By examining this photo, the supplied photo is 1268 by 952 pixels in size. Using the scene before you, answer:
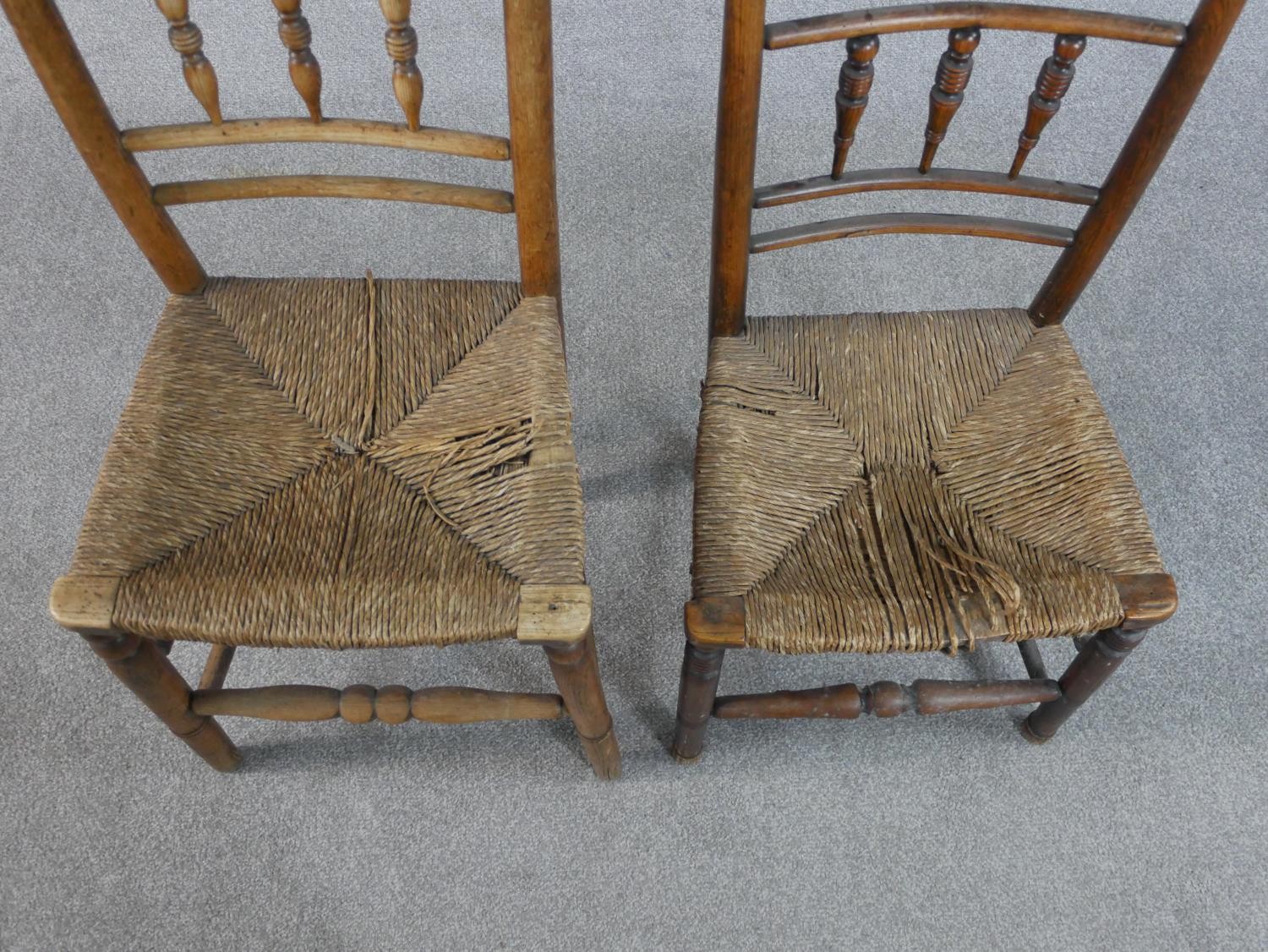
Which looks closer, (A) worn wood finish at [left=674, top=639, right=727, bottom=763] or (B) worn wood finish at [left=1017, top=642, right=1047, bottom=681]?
(A) worn wood finish at [left=674, top=639, right=727, bottom=763]

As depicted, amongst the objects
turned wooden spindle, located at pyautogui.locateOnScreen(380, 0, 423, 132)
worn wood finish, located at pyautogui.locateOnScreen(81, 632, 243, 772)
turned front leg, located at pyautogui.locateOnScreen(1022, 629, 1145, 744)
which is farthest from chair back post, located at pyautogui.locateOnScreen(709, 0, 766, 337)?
worn wood finish, located at pyautogui.locateOnScreen(81, 632, 243, 772)

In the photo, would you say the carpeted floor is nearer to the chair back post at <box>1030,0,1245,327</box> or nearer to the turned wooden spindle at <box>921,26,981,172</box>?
the chair back post at <box>1030,0,1245,327</box>

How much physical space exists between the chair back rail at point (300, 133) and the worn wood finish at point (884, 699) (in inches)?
19.3

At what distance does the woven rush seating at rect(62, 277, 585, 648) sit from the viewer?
907 mm

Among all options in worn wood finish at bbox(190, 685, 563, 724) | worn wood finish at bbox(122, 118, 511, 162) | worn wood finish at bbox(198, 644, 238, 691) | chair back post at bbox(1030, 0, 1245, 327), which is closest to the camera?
chair back post at bbox(1030, 0, 1245, 327)

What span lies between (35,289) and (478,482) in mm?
1105

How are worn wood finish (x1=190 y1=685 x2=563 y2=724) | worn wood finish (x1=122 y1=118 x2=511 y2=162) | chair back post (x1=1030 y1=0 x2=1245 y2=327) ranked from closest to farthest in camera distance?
chair back post (x1=1030 y1=0 x2=1245 y2=327) < worn wood finish (x1=122 y1=118 x2=511 y2=162) < worn wood finish (x1=190 y1=685 x2=563 y2=724)

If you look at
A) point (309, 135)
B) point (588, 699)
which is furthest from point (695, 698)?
point (309, 135)

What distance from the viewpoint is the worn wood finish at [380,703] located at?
3.56 feet

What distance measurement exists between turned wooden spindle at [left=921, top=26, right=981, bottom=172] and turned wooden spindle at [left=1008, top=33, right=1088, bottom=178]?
0.21 ft

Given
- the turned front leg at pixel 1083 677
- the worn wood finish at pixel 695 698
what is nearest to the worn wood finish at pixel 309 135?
the worn wood finish at pixel 695 698

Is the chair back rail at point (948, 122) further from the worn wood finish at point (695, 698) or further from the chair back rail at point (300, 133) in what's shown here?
the worn wood finish at point (695, 698)

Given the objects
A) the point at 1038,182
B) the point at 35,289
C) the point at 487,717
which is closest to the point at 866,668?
the point at 487,717

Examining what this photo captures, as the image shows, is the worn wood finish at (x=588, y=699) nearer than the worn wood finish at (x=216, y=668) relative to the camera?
Yes
